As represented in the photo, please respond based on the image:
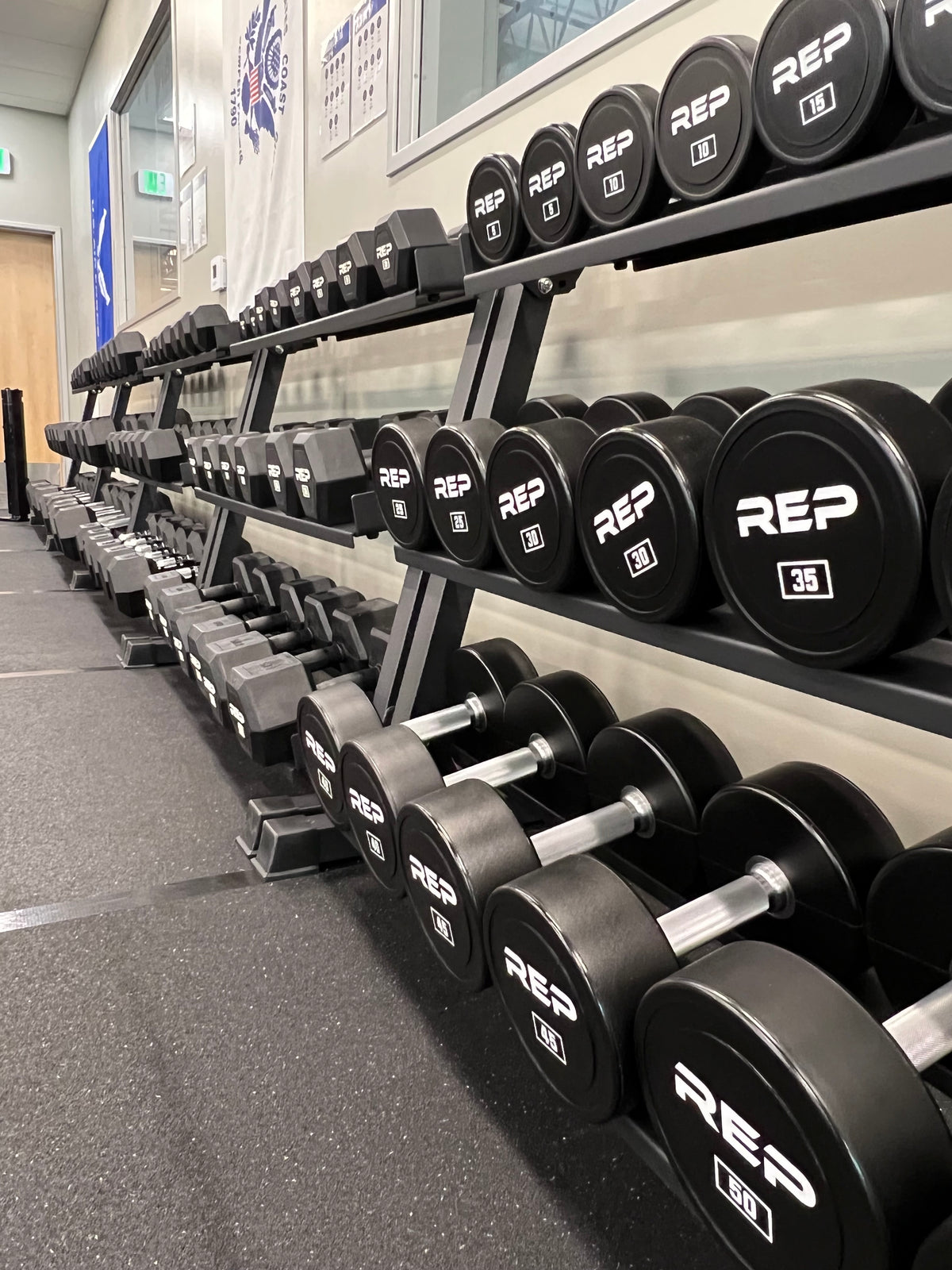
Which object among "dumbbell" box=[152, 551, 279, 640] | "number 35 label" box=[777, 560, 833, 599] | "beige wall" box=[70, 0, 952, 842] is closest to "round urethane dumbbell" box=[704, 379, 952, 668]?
"number 35 label" box=[777, 560, 833, 599]

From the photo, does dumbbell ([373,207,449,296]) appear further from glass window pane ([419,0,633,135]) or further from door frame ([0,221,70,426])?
door frame ([0,221,70,426])

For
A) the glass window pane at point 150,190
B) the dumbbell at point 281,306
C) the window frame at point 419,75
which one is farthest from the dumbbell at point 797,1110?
the glass window pane at point 150,190

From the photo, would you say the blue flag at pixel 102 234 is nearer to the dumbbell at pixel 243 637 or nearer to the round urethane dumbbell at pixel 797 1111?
the dumbbell at pixel 243 637

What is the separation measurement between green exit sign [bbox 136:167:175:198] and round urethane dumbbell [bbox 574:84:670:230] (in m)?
4.28

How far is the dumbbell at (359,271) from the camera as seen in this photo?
1.40 m

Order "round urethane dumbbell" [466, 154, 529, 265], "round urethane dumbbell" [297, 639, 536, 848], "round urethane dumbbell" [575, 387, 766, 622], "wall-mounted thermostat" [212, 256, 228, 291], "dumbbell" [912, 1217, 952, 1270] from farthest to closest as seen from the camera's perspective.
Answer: "wall-mounted thermostat" [212, 256, 228, 291], "round urethane dumbbell" [297, 639, 536, 848], "round urethane dumbbell" [466, 154, 529, 265], "round urethane dumbbell" [575, 387, 766, 622], "dumbbell" [912, 1217, 952, 1270]

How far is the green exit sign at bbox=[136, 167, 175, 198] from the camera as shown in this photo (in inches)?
177

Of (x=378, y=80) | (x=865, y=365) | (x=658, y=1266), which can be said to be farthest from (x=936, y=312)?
(x=378, y=80)

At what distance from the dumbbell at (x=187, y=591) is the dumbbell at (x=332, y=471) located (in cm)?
68

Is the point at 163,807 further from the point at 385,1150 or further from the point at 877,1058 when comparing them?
the point at 877,1058

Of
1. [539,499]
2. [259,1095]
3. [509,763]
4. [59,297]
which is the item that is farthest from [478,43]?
[59,297]

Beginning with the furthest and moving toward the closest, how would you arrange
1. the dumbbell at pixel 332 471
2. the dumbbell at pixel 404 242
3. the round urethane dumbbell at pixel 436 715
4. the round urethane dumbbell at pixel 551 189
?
the dumbbell at pixel 332 471
the dumbbell at pixel 404 242
the round urethane dumbbell at pixel 436 715
the round urethane dumbbell at pixel 551 189

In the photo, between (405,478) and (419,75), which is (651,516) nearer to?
(405,478)

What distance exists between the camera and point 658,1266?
684 mm
